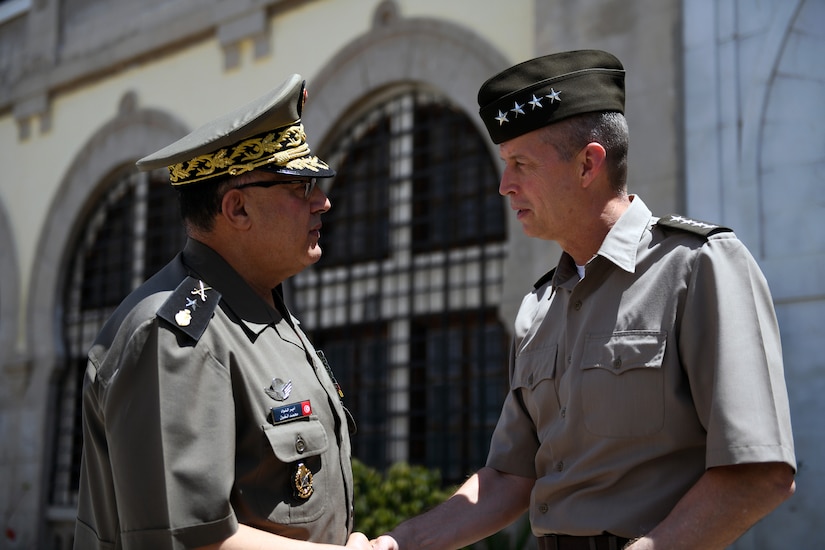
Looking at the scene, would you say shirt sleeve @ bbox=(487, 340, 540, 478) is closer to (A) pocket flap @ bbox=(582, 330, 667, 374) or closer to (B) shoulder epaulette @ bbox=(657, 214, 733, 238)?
(A) pocket flap @ bbox=(582, 330, 667, 374)

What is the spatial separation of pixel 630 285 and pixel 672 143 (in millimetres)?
3867

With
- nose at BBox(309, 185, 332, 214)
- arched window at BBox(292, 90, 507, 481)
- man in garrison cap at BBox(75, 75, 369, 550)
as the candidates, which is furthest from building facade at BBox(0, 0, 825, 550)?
man in garrison cap at BBox(75, 75, 369, 550)

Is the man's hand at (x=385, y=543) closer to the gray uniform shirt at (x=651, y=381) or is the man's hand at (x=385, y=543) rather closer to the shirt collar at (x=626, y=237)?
the gray uniform shirt at (x=651, y=381)

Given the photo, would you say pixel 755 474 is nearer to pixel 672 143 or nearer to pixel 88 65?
pixel 672 143

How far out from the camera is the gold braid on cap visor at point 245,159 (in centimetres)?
265

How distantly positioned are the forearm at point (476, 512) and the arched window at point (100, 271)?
7.82 metres

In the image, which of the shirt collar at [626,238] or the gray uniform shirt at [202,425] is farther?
the shirt collar at [626,238]

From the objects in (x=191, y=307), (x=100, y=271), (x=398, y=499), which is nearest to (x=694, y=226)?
(x=191, y=307)

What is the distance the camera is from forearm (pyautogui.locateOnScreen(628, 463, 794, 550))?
7.32 ft

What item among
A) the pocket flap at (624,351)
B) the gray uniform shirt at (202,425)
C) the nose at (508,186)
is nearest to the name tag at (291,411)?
the gray uniform shirt at (202,425)

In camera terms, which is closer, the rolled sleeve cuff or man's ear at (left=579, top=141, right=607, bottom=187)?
the rolled sleeve cuff

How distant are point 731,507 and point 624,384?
39cm

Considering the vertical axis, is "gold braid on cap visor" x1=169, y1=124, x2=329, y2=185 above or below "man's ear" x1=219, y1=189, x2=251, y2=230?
above

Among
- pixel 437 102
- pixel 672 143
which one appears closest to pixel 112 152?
pixel 437 102
